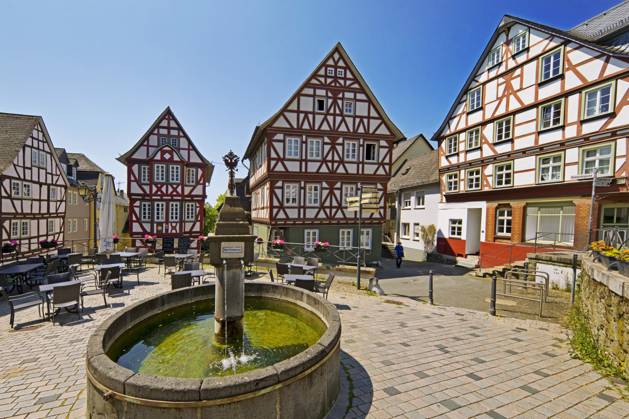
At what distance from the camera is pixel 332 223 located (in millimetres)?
19281

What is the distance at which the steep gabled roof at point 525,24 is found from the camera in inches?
531

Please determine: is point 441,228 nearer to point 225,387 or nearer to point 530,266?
point 530,266

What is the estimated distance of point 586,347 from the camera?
233 inches

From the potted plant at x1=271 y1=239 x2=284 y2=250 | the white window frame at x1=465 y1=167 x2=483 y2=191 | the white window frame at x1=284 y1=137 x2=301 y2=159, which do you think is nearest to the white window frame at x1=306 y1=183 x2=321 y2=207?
the white window frame at x1=284 y1=137 x2=301 y2=159

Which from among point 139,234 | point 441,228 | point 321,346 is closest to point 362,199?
point 321,346

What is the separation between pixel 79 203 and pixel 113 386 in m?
30.8

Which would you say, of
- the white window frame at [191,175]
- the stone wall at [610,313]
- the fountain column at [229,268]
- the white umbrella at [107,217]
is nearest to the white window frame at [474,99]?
the stone wall at [610,313]

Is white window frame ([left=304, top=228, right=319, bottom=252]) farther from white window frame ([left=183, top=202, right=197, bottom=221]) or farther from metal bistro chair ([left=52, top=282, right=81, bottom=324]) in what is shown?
metal bistro chair ([left=52, top=282, right=81, bottom=324])

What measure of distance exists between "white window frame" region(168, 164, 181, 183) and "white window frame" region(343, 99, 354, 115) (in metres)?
14.7

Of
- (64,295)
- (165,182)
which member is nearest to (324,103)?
(165,182)

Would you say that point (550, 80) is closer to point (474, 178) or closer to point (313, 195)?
point (474, 178)

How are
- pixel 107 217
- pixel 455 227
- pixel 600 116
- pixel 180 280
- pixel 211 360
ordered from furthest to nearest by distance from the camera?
1. pixel 455 227
2. pixel 107 217
3. pixel 600 116
4. pixel 180 280
5. pixel 211 360

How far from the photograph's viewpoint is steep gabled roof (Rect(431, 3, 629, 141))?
13484 mm

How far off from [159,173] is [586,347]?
26309 millimetres
